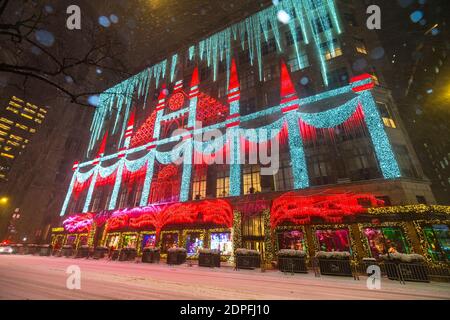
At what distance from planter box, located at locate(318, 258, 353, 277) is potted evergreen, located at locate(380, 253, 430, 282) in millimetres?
1806

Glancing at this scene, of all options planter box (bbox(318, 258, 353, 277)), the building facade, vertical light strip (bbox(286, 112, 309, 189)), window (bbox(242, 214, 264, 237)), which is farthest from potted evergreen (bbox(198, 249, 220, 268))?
vertical light strip (bbox(286, 112, 309, 189))

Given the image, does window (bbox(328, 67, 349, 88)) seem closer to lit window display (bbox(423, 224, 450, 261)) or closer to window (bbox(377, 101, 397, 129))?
window (bbox(377, 101, 397, 129))

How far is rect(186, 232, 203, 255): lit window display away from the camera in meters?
19.4

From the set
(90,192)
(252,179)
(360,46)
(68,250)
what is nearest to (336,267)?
(252,179)

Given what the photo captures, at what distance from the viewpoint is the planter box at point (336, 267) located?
10406 mm

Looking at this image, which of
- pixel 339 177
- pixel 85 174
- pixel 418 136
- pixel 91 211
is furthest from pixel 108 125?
pixel 418 136

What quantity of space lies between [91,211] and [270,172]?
27.0 metres

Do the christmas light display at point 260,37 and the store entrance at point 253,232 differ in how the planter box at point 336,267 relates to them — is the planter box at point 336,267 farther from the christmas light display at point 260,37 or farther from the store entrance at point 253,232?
the christmas light display at point 260,37

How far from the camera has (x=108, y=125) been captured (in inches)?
1420

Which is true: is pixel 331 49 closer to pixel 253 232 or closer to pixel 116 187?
pixel 253 232

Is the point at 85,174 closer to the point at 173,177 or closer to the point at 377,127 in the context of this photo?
the point at 173,177

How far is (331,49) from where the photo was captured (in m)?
21.6

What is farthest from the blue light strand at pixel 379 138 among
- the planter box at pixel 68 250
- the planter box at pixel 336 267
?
the planter box at pixel 68 250

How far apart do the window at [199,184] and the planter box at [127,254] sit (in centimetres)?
766
